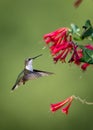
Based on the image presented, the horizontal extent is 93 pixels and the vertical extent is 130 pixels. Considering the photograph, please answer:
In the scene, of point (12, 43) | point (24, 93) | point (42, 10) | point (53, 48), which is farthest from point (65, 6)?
point (53, 48)

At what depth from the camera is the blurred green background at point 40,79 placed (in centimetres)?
1350

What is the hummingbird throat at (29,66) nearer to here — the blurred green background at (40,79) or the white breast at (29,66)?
the white breast at (29,66)

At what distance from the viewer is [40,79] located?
13562mm

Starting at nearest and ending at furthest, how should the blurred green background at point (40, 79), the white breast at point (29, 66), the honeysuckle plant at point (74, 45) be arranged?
the honeysuckle plant at point (74, 45) < the white breast at point (29, 66) < the blurred green background at point (40, 79)

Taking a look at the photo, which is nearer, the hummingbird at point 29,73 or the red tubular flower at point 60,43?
the red tubular flower at point 60,43

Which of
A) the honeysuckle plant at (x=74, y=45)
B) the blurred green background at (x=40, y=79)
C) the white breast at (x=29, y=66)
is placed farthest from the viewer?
the blurred green background at (x=40, y=79)

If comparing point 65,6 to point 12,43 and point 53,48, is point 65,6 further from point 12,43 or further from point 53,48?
point 53,48

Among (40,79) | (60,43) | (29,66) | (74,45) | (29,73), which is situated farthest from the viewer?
(40,79)

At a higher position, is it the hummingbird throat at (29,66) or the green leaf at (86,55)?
the hummingbird throat at (29,66)

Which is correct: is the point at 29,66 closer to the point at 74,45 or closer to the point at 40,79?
the point at 74,45

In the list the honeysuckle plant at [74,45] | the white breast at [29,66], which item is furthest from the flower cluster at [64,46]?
the white breast at [29,66]

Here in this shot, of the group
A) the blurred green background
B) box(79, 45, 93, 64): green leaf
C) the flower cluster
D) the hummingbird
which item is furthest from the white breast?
the blurred green background

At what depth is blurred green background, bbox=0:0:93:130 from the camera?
13500 millimetres

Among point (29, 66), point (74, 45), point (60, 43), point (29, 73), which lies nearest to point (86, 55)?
point (74, 45)
